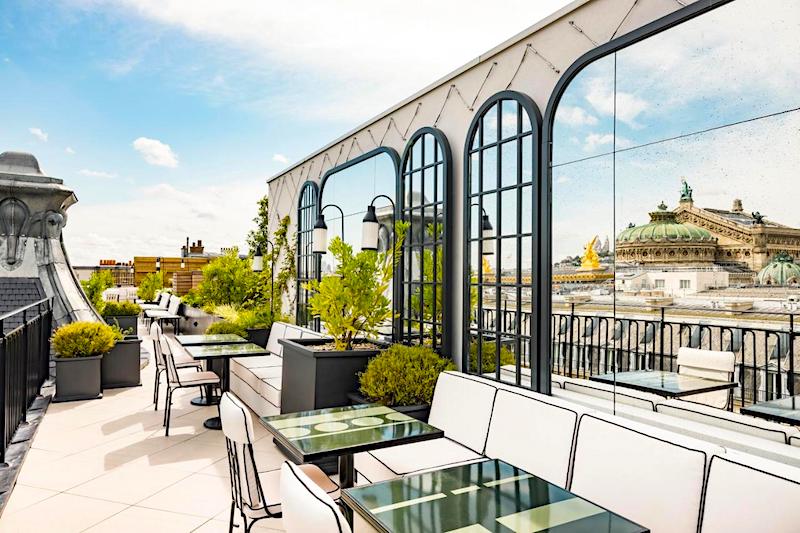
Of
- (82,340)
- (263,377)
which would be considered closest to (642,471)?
(263,377)

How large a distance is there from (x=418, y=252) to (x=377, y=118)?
1.83m

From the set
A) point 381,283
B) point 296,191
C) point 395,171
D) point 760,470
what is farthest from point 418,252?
point 296,191

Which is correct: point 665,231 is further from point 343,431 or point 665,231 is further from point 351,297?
point 351,297

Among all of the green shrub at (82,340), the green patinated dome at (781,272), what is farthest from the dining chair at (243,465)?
the green shrub at (82,340)

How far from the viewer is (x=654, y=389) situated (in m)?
2.83

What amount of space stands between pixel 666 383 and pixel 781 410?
1.76ft

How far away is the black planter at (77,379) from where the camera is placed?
249 inches

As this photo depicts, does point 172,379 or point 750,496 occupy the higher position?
point 750,496

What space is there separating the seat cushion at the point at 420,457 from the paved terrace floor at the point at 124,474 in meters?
0.82

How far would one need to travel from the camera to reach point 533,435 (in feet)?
10.0

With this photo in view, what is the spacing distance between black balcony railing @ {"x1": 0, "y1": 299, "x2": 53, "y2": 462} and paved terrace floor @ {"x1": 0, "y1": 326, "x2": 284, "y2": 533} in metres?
0.31

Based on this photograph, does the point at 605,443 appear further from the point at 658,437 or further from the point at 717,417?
the point at 717,417

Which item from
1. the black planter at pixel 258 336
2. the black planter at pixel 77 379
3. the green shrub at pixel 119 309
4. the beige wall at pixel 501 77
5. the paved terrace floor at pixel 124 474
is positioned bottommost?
the paved terrace floor at pixel 124 474

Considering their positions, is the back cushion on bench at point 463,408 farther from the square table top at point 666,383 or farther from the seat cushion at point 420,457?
the square table top at point 666,383
